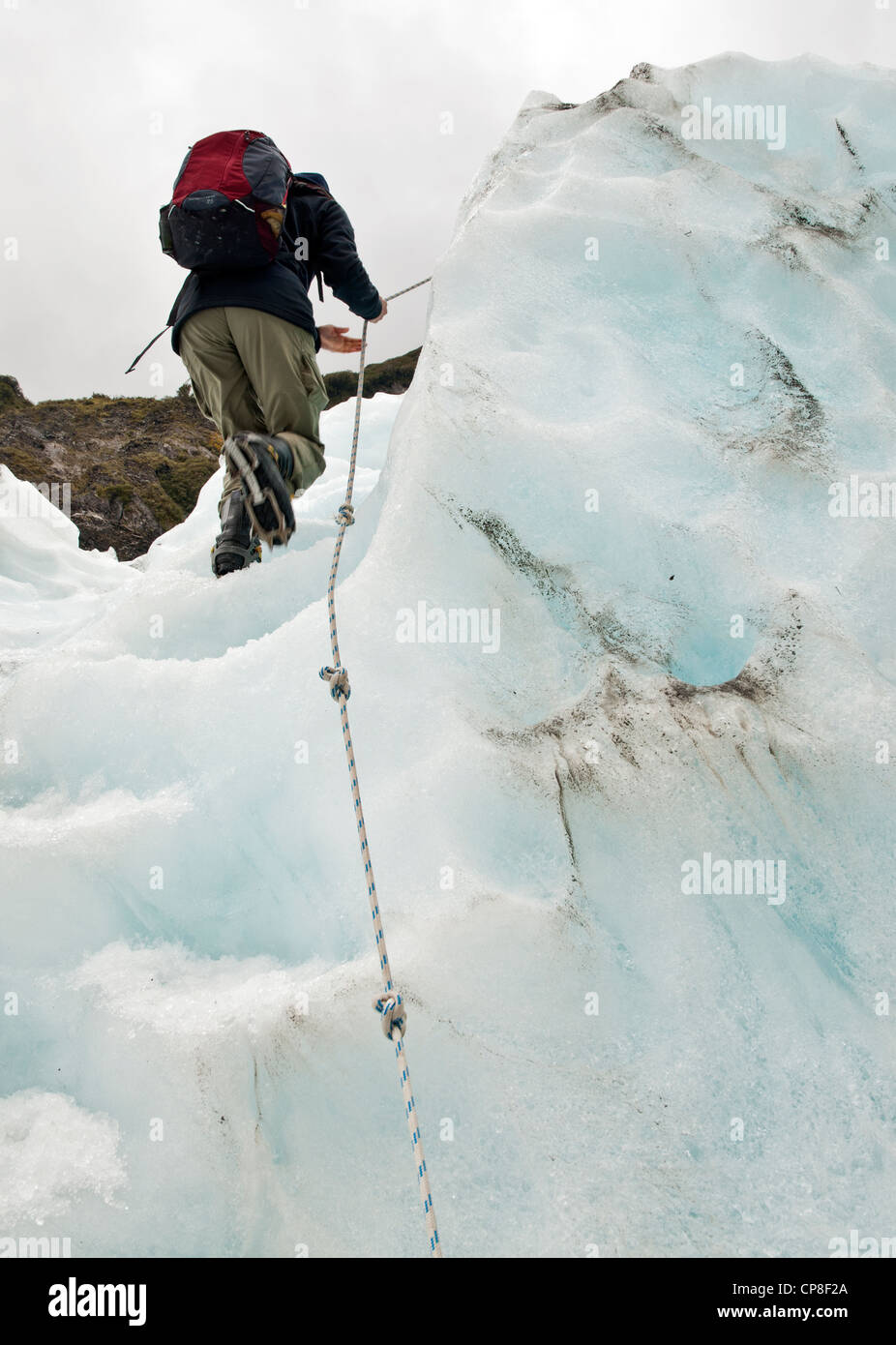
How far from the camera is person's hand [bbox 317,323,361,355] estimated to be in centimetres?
459

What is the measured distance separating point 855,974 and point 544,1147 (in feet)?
3.12

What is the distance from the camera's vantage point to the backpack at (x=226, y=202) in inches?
125

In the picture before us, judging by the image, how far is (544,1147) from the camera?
5.72ft

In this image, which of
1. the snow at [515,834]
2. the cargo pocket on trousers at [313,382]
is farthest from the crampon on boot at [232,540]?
the cargo pocket on trousers at [313,382]

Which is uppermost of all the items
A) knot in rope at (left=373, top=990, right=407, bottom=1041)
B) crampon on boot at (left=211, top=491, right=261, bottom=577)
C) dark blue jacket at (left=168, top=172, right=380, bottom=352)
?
dark blue jacket at (left=168, top=172, right=380, bottom=352)

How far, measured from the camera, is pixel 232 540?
3.80 metres

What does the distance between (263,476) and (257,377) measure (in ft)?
1.80

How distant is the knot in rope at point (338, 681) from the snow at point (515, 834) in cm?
21

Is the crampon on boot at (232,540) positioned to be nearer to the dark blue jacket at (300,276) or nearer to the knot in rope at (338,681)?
the dark blue jacket at (300,276)

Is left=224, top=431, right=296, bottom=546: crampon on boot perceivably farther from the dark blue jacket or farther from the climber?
the dark blue jacket

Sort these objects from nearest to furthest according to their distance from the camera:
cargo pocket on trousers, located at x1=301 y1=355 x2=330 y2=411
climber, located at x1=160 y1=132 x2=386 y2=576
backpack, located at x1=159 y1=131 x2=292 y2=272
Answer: backpack, located at x1=159 y1=131 x2=292 y2=272 < climber, located at x1=160 y1=132 x2=386 y2=576 < cargo pocket on trousers, located at x1=301 y1=355 x2=330 y2=411

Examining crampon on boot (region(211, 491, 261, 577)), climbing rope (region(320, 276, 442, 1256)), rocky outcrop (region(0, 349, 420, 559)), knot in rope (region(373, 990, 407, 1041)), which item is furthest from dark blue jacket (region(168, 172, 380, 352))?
rocky outcrop (region(0, 349, 420, 559))

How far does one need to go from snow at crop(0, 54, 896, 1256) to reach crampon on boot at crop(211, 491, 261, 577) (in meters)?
0.13

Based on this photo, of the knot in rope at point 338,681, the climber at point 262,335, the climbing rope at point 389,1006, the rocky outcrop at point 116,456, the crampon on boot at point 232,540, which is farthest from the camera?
the rocky outcrop at point 116,456
